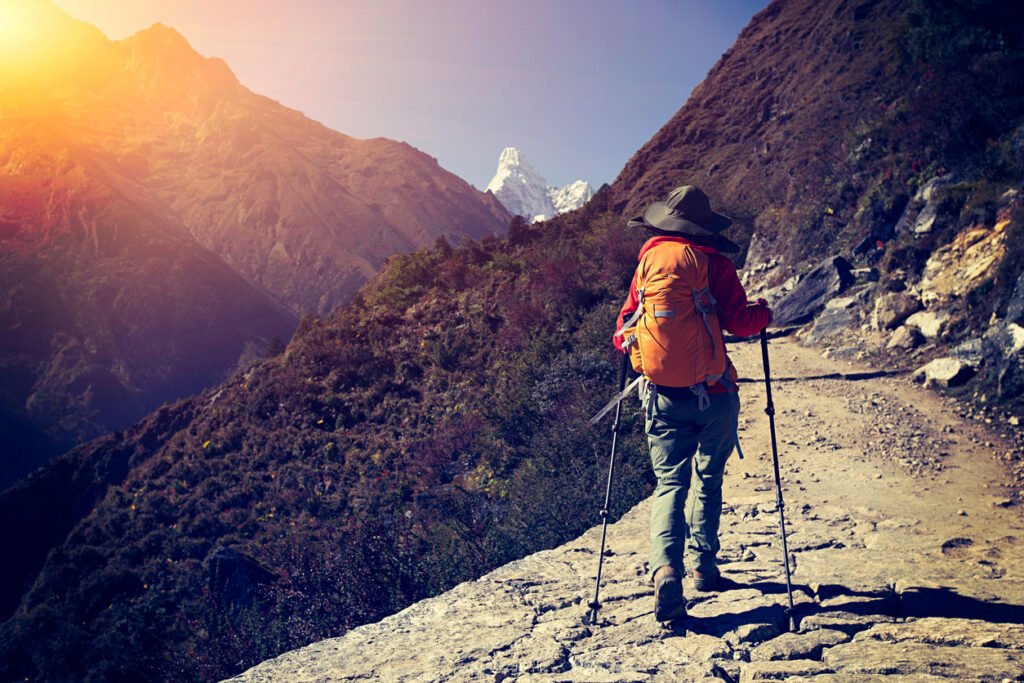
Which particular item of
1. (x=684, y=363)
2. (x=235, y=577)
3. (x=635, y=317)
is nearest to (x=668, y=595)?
(x=684, y=363)

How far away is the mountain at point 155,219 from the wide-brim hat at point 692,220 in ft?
168

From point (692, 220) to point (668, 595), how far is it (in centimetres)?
212

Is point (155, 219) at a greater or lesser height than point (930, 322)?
greater

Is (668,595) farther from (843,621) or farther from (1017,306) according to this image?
(1017,306)

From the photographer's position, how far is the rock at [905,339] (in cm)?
862

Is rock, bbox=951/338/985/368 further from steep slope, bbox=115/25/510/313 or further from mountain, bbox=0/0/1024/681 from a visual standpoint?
steep slope, bbox=115/25/510/313

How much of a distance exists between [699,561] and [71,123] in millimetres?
99863

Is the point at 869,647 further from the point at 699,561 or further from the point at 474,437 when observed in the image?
the point at 474,437

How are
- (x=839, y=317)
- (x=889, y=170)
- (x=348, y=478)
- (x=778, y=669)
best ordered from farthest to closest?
(x=889, y=170) → (x=839, y=317) → (x=348, y=478) → (x=778, y=669)

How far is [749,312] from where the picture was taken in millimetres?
3338

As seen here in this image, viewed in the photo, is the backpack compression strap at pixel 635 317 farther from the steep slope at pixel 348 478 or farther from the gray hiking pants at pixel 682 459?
the steep slope at pixel 348 478

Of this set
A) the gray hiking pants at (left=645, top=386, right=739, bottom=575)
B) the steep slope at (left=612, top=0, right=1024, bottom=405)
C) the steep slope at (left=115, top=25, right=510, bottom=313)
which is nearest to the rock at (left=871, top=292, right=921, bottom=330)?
the steep slope at (left=612, top=0, right=1024, bottom=405)

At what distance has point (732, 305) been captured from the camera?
11.0 ft

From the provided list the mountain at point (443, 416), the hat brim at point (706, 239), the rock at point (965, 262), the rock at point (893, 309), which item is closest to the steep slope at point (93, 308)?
the mountain at point (443, 416)
